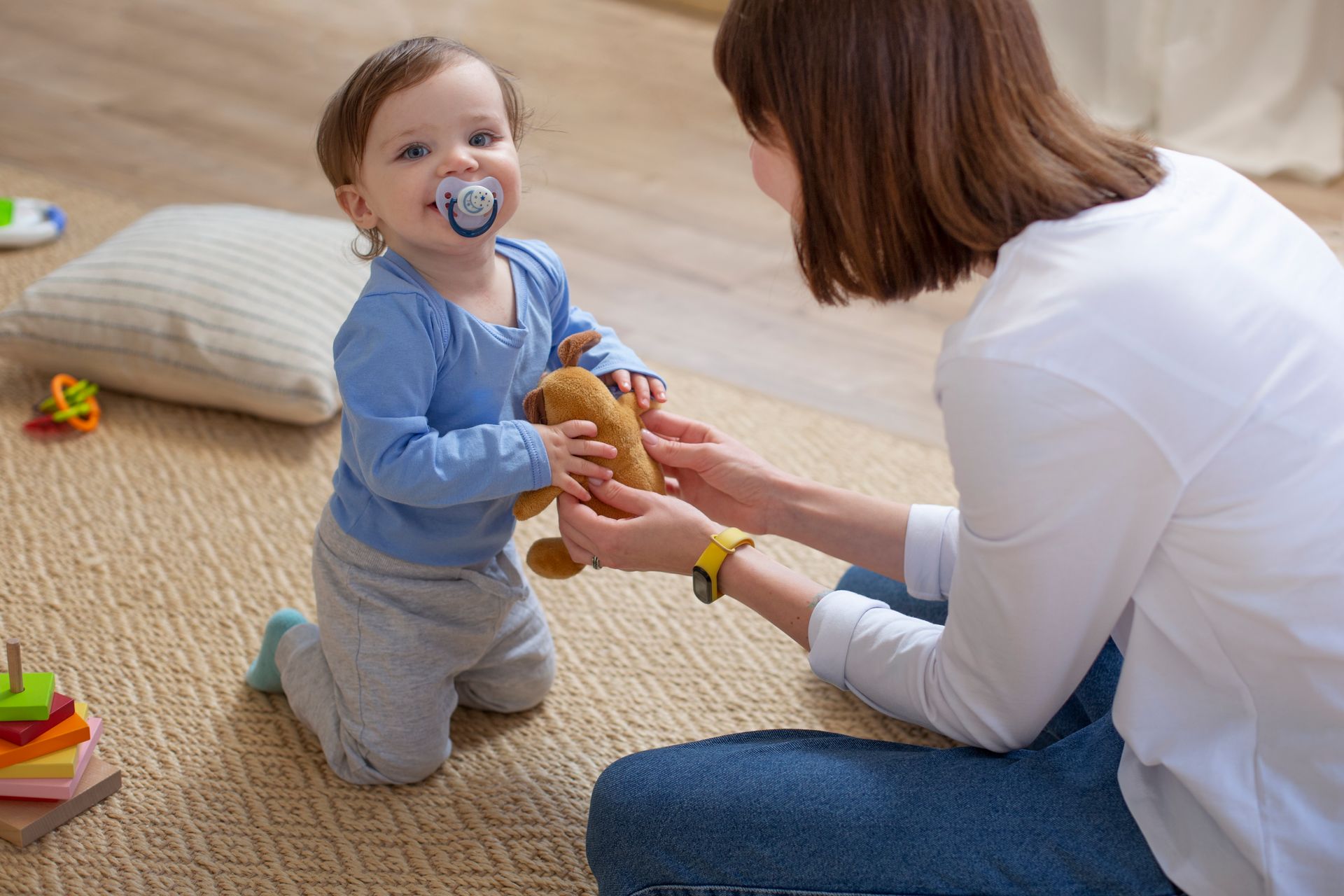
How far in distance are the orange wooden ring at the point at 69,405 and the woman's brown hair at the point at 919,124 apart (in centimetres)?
111

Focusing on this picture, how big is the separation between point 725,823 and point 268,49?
8.35 ft

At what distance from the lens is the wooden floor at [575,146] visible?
1.97 m

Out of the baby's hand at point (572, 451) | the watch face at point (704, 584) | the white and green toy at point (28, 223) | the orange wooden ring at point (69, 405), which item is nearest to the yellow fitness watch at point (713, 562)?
the watch face at point (704, 584)

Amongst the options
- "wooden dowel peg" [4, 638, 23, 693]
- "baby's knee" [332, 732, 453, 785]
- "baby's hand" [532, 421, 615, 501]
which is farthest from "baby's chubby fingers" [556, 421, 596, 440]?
"wooden dowel peg" [4, 638, 23, 693]

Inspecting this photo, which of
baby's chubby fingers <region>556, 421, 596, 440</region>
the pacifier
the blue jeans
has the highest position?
the pacifier

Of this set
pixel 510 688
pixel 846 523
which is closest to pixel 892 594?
pixel 846 523

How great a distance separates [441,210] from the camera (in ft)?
3.16

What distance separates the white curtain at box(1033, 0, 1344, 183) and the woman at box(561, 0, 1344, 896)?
1.81 m

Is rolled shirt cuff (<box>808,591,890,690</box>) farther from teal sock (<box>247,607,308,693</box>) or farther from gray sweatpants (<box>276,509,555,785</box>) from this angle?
teal sock (<box>247,607,308,693</box>)

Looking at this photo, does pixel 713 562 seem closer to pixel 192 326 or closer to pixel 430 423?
pixel 430 423

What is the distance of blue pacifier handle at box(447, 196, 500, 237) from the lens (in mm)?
959

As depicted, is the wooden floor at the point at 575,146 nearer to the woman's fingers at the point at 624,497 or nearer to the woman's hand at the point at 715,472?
the woman's hand at the point at 715,472

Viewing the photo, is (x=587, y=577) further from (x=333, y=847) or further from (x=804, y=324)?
(x=804, y=324)

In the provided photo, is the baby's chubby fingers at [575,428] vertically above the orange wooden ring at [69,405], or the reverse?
the baby's chubby fingers at [575,428]
